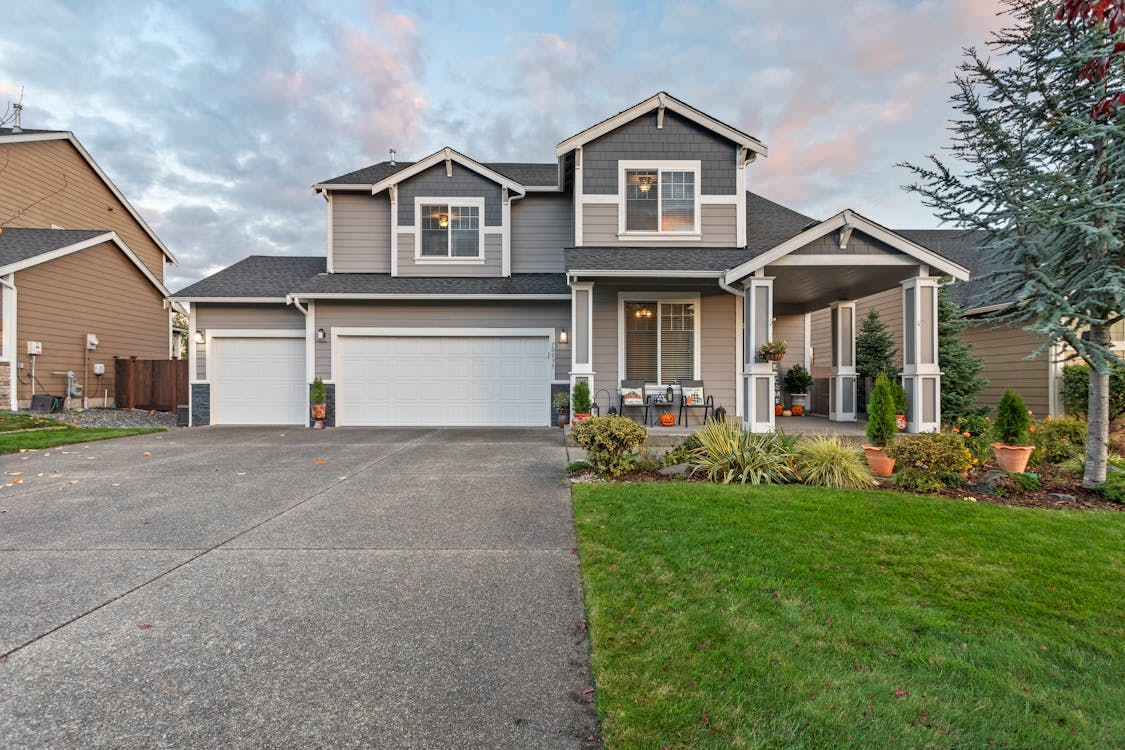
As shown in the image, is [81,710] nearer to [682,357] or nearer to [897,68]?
[682,357]

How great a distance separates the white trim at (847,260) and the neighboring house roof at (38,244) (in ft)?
53.9

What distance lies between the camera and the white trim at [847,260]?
7645 millimetres

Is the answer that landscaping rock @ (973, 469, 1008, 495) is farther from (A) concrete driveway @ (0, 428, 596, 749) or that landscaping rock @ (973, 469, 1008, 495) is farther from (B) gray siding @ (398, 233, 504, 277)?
(B) gray siding @ (398, 233, 504, 277)

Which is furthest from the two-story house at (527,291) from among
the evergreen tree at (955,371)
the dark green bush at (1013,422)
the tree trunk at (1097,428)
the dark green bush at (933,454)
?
the tree trunk at (1097,428)

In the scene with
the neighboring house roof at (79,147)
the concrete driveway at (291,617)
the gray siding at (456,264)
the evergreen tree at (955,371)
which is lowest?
the concrete driveway at (291,617)

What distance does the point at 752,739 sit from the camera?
1.68 m

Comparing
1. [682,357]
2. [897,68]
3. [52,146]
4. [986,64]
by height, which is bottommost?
[682,357]

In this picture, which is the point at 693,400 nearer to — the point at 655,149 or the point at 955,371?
the point at 655,149

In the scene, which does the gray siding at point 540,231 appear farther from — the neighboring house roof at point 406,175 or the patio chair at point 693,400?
the patio chair at point 693,400

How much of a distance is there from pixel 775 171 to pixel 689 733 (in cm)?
1500

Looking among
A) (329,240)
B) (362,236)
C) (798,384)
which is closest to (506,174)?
(362,236)

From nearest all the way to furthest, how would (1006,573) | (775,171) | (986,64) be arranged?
(1006,573)
(986,64)
(775,171)

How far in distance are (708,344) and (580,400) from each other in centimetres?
317

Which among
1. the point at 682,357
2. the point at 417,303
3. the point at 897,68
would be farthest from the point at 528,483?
the point at 897,68
